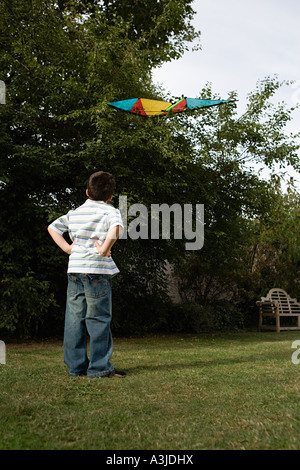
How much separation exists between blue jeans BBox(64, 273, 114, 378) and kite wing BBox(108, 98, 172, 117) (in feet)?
14.4

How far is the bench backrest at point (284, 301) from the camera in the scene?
12.4 metres

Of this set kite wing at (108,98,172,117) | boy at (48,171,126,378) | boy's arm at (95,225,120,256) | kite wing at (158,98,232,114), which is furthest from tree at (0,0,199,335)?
boy's arm at (95,225,120,256)

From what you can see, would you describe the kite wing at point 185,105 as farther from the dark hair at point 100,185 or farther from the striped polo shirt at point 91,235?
the striped polo shirt at point 91,235

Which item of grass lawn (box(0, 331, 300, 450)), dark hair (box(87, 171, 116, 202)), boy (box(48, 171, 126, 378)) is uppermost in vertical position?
dark hair (box(87, 171, 116, 202))

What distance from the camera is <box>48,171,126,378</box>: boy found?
427cm

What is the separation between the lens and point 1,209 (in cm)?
819

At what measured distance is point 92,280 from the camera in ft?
14.2

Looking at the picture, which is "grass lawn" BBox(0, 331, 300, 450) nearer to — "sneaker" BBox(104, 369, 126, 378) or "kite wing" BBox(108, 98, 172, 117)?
"sneaker" BBox(104, 369, 126, 378)

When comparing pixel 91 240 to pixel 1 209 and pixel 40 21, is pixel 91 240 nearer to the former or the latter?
pixel 1 209

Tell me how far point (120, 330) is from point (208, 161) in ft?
13.1

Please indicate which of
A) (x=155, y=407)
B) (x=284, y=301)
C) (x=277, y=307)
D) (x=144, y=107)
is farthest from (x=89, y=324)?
(x=284, y=301)

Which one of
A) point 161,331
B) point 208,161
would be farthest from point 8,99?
point 161,331

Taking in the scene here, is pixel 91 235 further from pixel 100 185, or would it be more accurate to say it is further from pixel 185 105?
pixel 185 105

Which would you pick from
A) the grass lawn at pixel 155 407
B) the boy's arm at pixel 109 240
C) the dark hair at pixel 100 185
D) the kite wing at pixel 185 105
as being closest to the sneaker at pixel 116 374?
the grass lawn at pixel 155 407
